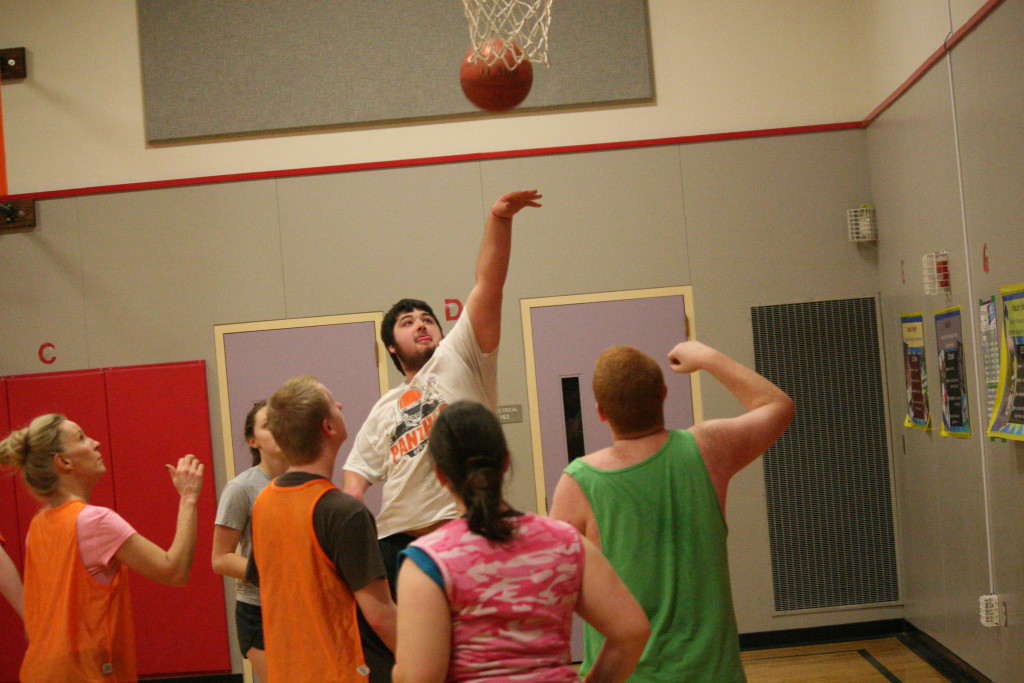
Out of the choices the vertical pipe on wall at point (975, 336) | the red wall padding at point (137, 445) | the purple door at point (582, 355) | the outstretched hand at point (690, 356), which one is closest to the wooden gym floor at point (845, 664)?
the vertical pipe on wall at point (975, 336)

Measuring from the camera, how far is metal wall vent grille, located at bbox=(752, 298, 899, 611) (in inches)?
181

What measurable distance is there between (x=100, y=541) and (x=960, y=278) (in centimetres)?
346

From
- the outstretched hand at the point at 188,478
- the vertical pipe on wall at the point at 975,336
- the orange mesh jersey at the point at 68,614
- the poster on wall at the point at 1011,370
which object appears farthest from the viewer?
the vertical pipe on wall at the point at 975,336

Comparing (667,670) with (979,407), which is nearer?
(667,670)

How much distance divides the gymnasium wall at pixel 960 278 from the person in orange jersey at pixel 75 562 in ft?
10.0

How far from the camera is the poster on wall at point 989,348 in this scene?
3230 mm

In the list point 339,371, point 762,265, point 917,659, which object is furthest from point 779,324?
point 339,371

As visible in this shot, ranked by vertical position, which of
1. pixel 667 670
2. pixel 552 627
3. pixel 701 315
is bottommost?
pixel 667 670

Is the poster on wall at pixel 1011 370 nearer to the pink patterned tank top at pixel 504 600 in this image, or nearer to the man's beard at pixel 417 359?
the man's beard at pixel 417 359

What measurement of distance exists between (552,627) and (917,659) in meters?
3.60

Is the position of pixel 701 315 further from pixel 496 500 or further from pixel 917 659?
pixel 496 500

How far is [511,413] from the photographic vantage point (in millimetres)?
4613

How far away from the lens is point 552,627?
1.39 meters

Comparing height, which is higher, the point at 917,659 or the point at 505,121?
the point at 505,121
